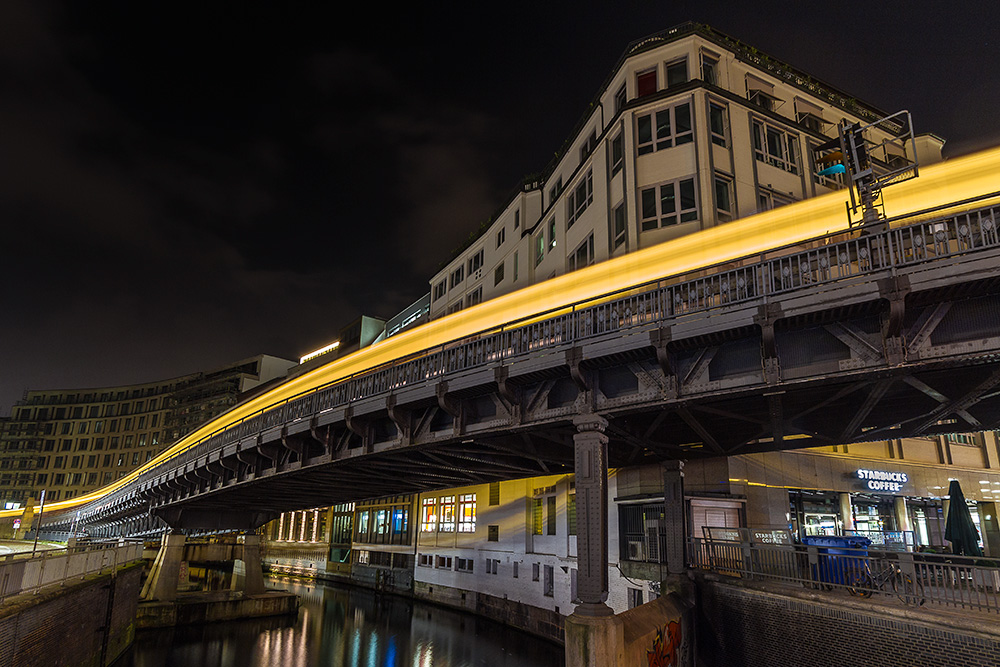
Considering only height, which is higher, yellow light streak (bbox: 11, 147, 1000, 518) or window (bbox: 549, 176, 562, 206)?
window (bbox: 549, 176, 562, 206)

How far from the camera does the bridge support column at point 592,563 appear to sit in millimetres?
11641

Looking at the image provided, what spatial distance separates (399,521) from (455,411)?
125 feet

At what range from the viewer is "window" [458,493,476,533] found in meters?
41.8

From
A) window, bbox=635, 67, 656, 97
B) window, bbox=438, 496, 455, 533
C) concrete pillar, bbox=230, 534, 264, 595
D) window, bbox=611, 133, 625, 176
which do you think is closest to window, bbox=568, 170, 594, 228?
window, bbox=611, 133, 625, 176

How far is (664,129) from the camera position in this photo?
28.1 meters

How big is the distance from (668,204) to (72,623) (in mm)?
27206

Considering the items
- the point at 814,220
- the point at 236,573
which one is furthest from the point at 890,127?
the point at 236,573

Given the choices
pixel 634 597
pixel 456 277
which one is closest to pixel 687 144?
pixel 634 597

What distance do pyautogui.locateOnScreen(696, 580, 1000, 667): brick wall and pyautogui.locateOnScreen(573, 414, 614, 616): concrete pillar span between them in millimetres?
4869

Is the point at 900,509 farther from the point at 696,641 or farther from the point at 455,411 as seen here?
the point at 455,411

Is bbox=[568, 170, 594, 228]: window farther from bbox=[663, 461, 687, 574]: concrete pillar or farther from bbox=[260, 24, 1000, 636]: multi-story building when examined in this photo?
bbox=[663, 461, 687, 574]: concrete pillar

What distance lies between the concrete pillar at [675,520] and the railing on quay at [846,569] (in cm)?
74

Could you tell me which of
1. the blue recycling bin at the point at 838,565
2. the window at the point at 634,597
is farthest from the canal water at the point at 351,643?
the blue recycling bin at the point at 838,565

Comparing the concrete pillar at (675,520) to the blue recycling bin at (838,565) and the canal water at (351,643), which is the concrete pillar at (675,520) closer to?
the blue recycling bin at (838,565)
